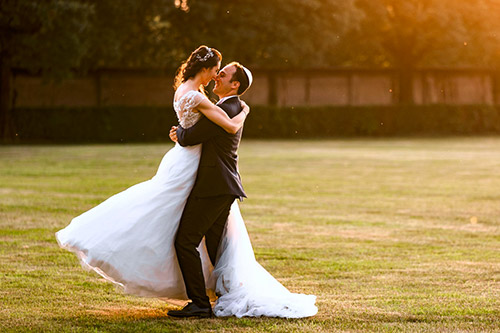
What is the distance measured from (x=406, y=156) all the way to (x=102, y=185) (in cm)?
1408

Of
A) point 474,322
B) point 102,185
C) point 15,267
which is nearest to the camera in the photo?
point 474,322

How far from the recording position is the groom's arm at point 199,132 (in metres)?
6.41

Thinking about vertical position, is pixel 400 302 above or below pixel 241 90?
below

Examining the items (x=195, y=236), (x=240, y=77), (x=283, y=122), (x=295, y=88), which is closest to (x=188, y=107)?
(x=240, y=77)

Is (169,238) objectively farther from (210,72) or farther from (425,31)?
(425,31)

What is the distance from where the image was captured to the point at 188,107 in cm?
641

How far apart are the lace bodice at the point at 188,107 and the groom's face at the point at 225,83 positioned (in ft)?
0.75

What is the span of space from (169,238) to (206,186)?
46cm

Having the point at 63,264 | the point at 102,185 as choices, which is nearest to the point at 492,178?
the point at 102,185

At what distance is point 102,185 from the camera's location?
18.5 metres

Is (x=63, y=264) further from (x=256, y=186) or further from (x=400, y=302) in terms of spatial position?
(x=256, y=186)

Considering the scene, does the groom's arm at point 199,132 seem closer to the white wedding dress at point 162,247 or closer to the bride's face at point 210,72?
the white wedding dress at point 162,247

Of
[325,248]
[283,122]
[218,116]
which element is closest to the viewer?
[218,116]

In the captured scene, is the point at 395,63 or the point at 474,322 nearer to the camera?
the point at 474,322
